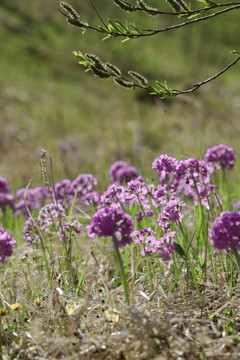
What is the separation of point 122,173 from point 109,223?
2383mm

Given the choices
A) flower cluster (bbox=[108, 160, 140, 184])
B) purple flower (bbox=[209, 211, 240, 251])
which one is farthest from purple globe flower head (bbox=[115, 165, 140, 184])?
purple flower (bbox=[209, 211, 240, 251])

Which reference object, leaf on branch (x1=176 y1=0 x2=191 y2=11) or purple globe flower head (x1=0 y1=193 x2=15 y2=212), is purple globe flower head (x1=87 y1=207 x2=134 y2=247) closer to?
leaf on branch (x1=176 y1=0 x2=191 y2=11)

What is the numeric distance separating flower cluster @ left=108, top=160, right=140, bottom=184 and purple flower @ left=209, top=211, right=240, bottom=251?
230 centimetres

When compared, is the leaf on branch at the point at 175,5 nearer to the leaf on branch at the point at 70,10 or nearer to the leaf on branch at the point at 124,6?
the leaf on branch at the point at 124,6

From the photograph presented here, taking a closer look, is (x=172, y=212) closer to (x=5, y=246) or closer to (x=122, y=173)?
(x=5, y=246)

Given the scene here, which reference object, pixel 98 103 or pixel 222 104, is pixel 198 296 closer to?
pixel 98 103

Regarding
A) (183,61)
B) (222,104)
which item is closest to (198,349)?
(222,104)

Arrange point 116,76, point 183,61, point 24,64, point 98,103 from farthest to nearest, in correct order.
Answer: point 183,61 < point 24,64 < point 98,103 < point 116,76

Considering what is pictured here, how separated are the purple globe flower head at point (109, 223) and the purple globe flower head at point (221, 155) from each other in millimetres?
1757

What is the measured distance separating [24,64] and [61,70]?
74.2 inches

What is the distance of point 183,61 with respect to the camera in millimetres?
24641

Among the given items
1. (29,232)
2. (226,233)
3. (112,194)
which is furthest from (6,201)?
(226,233)

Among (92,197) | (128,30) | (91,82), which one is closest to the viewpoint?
(128,30)

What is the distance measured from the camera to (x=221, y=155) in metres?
3.35
